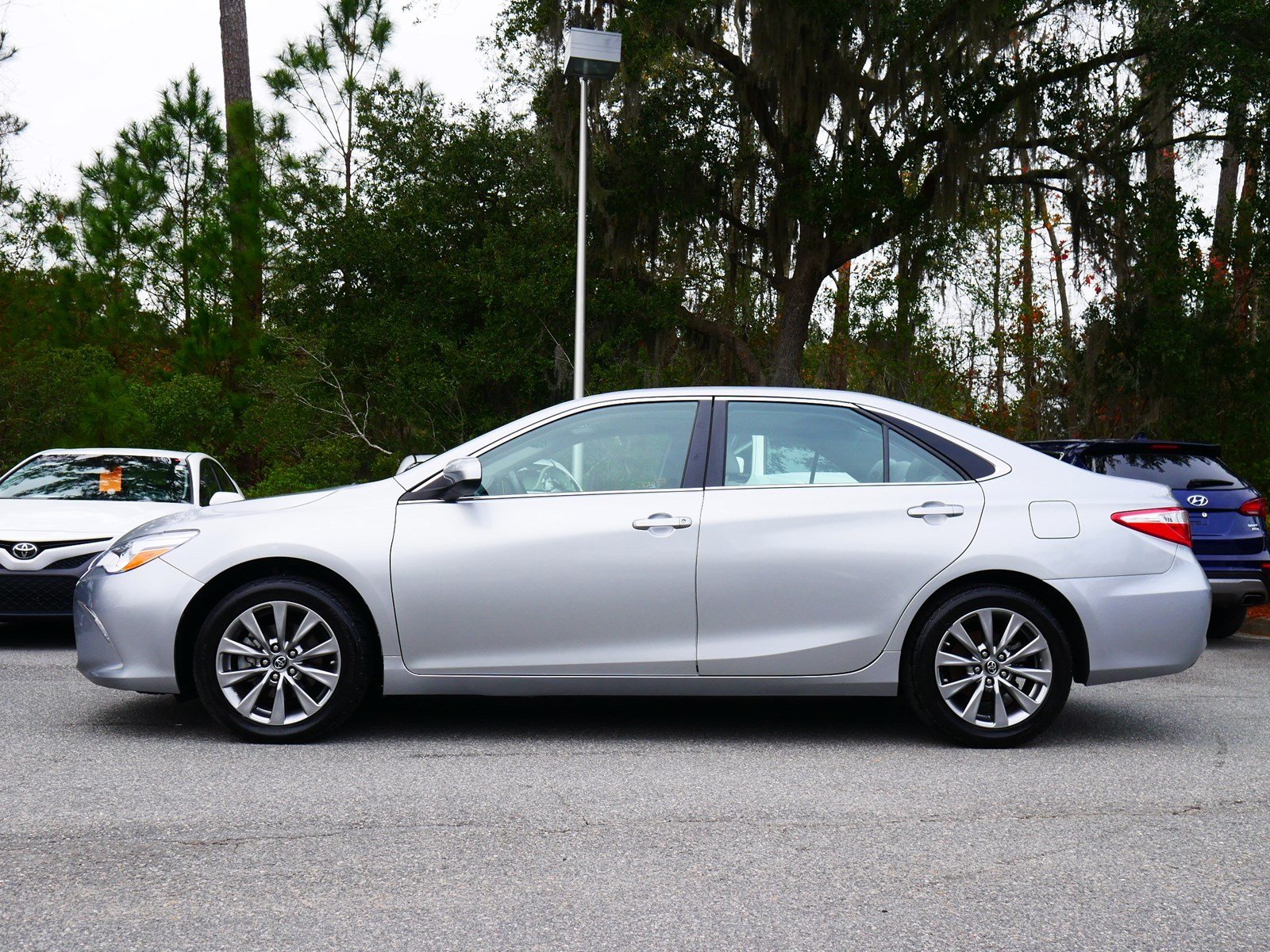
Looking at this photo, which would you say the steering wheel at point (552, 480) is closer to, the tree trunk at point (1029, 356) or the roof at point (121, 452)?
the roof at point (121, 452)

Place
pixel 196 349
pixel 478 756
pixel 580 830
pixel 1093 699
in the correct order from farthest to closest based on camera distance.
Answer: pixel 196 349
pixel 1093 699
pixel 478 756
pixel 580 830

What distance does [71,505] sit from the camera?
9.43 meters

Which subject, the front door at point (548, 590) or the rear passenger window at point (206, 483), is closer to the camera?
the front door at point (548, 590)

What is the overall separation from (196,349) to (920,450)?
1674 centimetres

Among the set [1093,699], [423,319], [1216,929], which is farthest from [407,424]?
[1216,929]

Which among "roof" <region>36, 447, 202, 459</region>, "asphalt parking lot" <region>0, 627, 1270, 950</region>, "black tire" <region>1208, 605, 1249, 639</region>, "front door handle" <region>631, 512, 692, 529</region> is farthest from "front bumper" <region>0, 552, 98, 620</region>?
"black tire" <region>1208, 605, 1249, 639</region>

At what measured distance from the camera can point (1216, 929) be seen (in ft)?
11.4

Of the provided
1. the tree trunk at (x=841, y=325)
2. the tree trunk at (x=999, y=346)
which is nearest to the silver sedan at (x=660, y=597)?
the tree trunk at (x=841, y=325)

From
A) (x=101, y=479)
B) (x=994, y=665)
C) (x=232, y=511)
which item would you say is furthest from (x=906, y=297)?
(x=232, y=511)

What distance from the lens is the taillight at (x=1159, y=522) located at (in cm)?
575

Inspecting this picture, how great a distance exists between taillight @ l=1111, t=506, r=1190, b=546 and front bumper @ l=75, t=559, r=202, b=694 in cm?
415

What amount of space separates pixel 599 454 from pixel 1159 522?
255 centimetres

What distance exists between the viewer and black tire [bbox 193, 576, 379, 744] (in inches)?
221

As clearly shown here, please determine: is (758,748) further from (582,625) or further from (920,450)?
(920,450)
